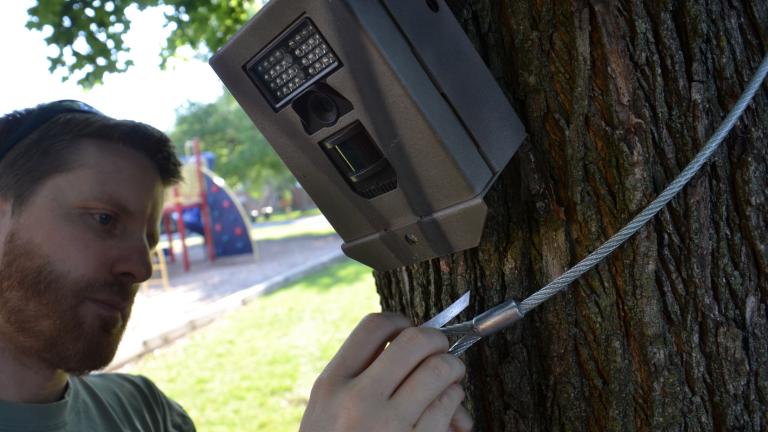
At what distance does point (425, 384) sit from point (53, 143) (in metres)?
1.20

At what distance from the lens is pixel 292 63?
3.02 ft

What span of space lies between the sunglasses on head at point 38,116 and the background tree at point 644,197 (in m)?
1.14

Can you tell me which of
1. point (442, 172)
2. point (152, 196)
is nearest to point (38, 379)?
point (152, 196)

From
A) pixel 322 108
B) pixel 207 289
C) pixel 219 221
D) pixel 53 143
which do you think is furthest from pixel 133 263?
pixel 219 221

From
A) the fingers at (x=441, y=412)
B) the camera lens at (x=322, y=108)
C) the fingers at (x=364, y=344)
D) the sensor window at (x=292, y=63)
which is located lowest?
the fingers at (x=441, y=412)

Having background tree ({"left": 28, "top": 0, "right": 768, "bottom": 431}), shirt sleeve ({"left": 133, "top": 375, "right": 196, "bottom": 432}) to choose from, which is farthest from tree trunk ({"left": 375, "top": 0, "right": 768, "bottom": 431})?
shirt sleeve ({"left": 133, "top": 375, "right": 196, "bottom": 432})

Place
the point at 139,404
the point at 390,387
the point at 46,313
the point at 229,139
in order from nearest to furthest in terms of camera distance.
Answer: the point at 390,387 → the point at 46,313 → the point at 139,404 → the point at 229,139

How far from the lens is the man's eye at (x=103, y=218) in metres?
1.57

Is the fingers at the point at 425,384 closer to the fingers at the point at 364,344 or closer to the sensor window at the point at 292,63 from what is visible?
the fingers at the point at 364,344

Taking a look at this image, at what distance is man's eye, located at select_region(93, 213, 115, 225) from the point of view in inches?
61.8

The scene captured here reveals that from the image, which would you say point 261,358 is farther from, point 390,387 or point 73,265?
point 390,387

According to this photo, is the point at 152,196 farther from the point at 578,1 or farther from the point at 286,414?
the point at 286,414

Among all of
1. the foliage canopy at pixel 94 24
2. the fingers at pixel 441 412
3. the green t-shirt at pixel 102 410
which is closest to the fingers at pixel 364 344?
the fingers at pixel 441 412

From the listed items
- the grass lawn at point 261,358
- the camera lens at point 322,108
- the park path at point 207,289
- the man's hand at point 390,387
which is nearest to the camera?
→ the man's hand at point 390,387
